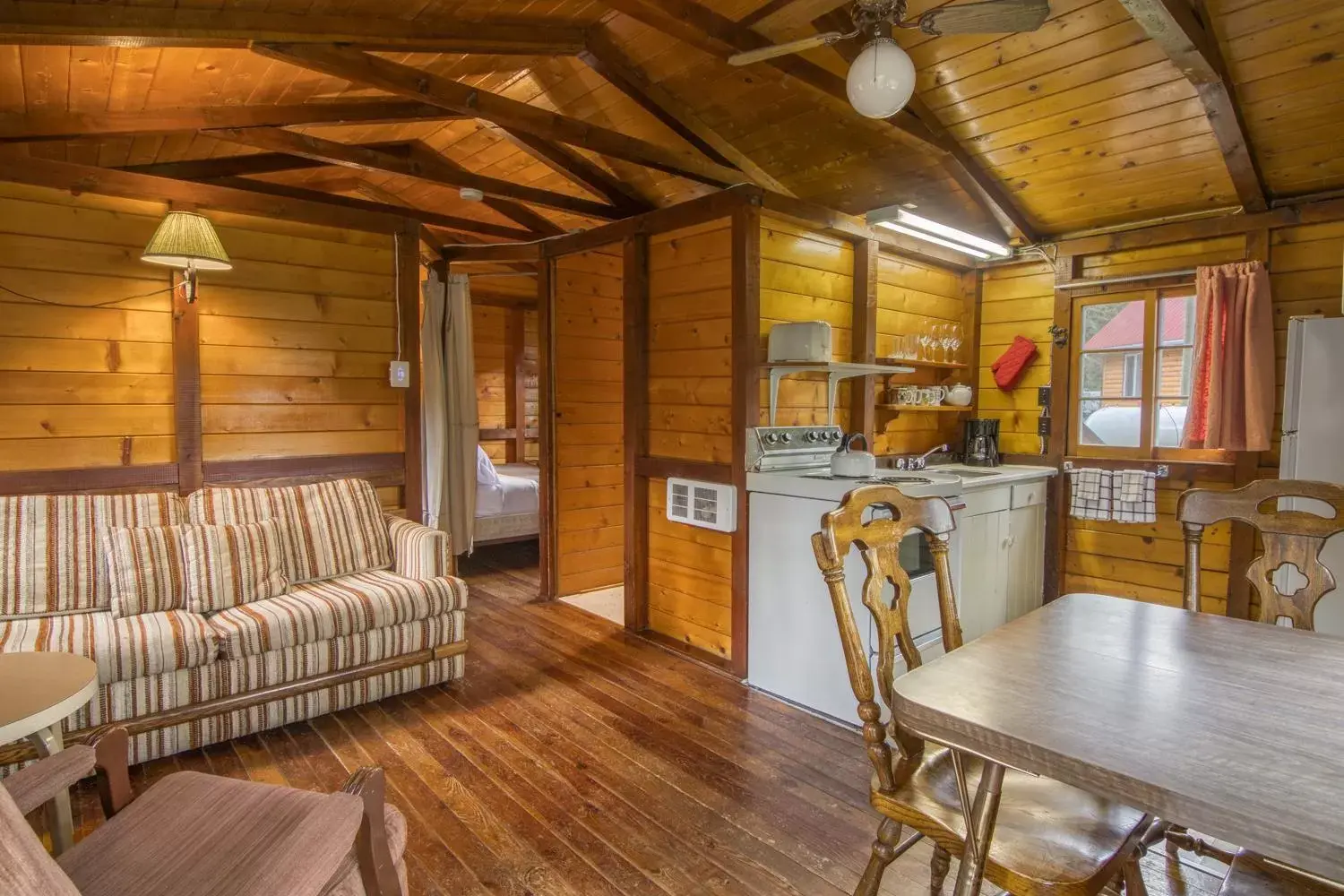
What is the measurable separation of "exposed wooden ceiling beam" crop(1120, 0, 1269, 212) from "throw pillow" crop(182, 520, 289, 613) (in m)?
3.85

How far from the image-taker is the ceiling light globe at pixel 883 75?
206cm

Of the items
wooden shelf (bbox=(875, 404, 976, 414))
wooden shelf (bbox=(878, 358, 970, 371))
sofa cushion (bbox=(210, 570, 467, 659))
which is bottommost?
sofa cushion (bbox=(210, 570, 467, 659))

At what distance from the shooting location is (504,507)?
18.5 feet

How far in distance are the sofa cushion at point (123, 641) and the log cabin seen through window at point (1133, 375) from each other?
14.7 feet

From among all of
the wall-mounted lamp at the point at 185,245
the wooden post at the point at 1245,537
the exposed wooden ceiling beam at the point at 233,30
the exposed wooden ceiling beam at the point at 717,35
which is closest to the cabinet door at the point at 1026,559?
the wooden post at the point at 1245,537

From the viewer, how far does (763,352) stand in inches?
133

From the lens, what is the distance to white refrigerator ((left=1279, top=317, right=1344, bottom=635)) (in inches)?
114

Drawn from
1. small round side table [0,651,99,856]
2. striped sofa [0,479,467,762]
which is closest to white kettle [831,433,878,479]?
striped sofa [0,479,467,762]

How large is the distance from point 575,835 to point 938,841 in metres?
1.17

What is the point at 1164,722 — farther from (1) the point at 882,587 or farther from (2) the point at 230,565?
(2) the point at 230,565

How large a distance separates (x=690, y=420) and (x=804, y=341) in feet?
2.60

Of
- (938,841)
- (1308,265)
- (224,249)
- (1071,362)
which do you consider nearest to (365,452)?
(224,249)

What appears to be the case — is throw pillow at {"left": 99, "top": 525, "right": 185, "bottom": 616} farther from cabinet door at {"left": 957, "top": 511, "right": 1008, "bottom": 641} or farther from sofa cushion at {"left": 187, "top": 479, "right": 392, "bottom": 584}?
cabinet door at {"left": 957, "top": 511, "right": 1008, "bottom": 641}

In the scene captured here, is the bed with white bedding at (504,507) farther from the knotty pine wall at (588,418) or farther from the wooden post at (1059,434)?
the wooden post at (1059,434)
